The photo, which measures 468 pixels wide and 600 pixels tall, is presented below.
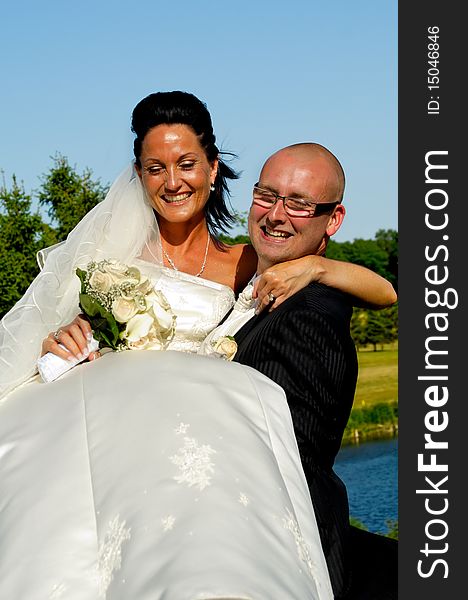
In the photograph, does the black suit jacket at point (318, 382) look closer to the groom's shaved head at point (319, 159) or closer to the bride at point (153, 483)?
the bride at point (153, 483)

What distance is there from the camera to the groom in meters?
3.47

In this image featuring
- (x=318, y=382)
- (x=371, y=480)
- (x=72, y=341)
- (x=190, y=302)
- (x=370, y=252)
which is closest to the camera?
(x=318, y=382)

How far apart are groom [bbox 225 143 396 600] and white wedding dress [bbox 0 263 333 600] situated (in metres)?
0.22

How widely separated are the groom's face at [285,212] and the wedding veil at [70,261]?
84 centimetres

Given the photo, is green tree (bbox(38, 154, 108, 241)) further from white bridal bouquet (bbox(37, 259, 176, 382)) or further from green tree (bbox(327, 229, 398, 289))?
green tree (bbox(327, 229, 398, 289))

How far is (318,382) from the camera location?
348 cm

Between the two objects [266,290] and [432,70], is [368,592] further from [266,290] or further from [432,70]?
[432,70]

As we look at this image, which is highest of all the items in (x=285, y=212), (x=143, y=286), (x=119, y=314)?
(x=285, y=212)

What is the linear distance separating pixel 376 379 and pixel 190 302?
32.6 meters

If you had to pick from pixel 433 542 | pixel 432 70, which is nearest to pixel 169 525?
pixel 433 542

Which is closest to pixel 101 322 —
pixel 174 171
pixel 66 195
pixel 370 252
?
pixel 174 171

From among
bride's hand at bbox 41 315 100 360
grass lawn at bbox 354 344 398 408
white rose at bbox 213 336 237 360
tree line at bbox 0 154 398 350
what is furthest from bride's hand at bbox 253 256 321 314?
grass lawn at bbox 354 344 398 408

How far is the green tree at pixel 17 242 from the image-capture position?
16.8 m

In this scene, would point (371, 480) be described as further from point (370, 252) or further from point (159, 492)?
point (370, 252)
